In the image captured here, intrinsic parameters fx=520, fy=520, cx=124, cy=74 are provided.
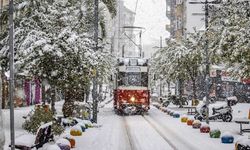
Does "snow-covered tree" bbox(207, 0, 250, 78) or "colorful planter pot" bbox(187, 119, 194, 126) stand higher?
"snow-covered tree" bbox(207, 0, 250, 78)

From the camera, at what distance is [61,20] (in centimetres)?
2495

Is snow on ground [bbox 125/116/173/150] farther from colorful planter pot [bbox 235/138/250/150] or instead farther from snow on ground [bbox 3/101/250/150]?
colorful planter pot [bbox 235/138/250/150]

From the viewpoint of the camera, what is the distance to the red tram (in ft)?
119

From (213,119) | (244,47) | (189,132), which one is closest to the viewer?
(244,47)

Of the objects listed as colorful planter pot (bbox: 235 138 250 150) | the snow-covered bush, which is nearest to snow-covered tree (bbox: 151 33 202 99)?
the snow-covered bush

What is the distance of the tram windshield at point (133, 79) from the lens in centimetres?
3672

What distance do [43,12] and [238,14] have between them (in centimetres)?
938

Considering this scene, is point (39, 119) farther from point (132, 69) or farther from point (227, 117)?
point (132, 69)

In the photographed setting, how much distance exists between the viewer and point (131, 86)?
36625mm

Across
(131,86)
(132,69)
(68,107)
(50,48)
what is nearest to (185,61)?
(132,69)

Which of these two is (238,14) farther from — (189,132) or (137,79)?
(137,79)

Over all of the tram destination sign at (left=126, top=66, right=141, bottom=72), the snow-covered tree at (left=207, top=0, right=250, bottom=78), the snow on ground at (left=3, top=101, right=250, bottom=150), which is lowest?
the snow on ground at (left=3, top=101, right=250, bottom=150)

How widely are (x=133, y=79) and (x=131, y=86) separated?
55 cm

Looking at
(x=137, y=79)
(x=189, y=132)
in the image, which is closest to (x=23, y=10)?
(x=189, y=132)
